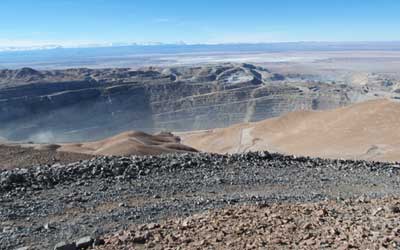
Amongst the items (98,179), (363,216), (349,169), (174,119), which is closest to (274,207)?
(363,216)

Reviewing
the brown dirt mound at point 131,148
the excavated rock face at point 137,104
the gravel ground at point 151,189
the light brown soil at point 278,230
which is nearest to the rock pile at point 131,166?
the gravel ground at point 151,189

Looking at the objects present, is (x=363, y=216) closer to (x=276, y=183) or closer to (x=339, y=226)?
(x=339, y=226)

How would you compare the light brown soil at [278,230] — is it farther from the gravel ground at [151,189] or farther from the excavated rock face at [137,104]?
the excavated rock face at [137,104]

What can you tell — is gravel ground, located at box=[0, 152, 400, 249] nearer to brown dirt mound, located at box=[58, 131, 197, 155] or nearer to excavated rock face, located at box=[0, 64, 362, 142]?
brown dirt mound, located at box=[58, 131, 197, 155]

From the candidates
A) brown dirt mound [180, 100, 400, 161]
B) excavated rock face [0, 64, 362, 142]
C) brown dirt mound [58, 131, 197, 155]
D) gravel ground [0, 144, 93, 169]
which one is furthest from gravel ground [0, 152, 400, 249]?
excavated rock face [0, 64, 362, 142]

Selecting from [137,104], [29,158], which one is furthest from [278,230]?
[137,104]

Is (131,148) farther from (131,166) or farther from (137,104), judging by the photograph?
(137,104)
